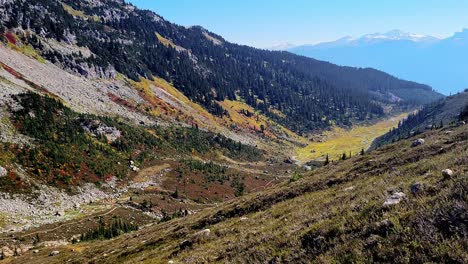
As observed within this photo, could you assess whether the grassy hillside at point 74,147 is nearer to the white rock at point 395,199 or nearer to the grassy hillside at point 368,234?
the grassy hillside at point 368,234

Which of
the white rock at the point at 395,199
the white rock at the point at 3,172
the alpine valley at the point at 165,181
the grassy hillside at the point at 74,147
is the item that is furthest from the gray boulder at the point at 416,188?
the white rock at the point at 3,172

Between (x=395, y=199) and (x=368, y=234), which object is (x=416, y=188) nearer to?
(x=395, y=199)

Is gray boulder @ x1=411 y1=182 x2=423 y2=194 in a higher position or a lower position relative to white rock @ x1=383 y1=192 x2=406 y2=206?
higher

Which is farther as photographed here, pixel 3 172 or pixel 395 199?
pixel 3 172

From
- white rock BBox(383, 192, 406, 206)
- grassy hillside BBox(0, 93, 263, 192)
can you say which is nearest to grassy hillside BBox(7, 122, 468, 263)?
white rock BBox(383, 192, 406, 206)

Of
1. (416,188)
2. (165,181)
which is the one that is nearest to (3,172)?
(165,181)

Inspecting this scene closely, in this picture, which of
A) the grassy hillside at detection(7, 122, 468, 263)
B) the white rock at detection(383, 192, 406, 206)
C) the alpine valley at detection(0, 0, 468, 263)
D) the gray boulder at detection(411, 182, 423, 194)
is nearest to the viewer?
the grassy hillside at detection(7, 122, 468, 263)

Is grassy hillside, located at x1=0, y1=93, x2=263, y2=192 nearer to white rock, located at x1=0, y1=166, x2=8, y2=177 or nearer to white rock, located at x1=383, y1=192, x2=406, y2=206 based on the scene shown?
white rock, located at x1=0, y1=166, x2=8, y2=177

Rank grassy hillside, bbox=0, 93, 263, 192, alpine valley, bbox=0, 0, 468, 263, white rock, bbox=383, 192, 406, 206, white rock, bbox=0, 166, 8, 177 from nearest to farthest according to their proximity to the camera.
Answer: alpine valley, bbox=0, 0, 468, 263 < white rock, bbox=383, 192, 406, 206 < white rock, bbox=0, 166, 8, 177 < grassy hillside, bbox=0, 93, 263, 192

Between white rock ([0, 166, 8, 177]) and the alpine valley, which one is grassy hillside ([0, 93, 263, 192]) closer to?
the alpine valley

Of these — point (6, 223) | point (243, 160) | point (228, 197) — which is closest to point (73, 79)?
point (243, 160)

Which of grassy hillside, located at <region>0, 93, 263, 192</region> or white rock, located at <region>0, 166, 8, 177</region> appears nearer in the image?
white rock, located at <region>0, 166, 8, 177</region>

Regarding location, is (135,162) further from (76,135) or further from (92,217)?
(92,217)

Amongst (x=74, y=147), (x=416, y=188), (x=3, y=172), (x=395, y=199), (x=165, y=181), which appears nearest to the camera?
(x=395, y=199)
